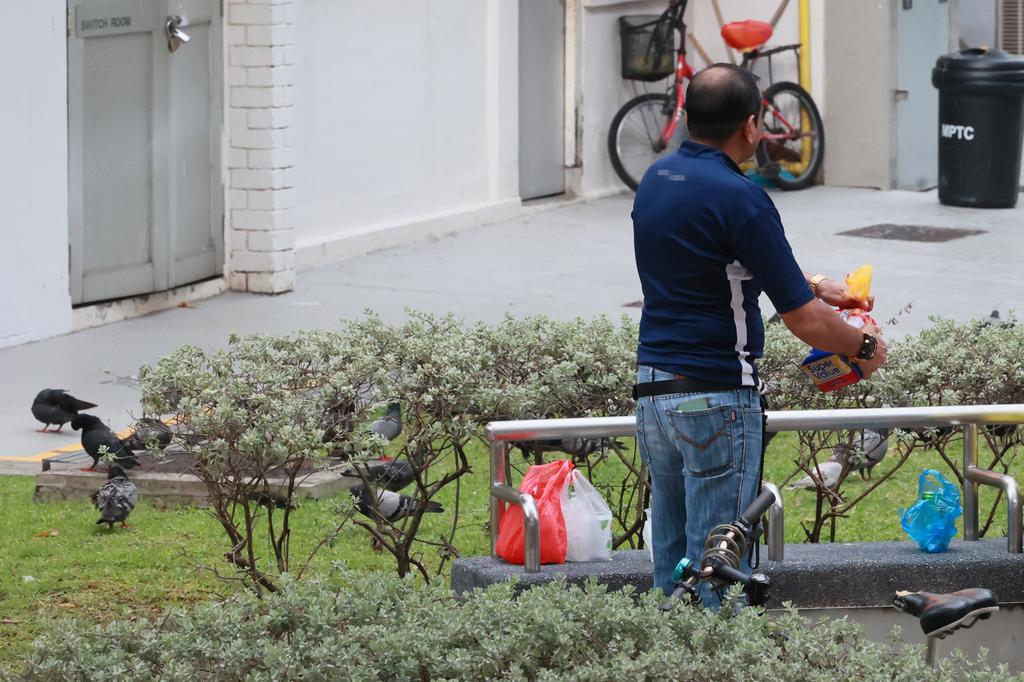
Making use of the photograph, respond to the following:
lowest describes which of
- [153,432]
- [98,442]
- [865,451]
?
[98,442]

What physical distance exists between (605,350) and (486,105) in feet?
32.8

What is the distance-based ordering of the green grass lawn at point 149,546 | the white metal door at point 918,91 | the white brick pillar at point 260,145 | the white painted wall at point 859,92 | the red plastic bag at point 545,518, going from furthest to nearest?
1. the white metal door at point 918,91
2. the white painted wall at point 859,92
3. the white brick pillar at point 260,145
4. the green grass lawn at point 149,546
5. the red plastic bag at point 545,518

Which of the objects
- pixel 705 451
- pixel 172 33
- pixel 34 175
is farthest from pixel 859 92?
pixel 705 451

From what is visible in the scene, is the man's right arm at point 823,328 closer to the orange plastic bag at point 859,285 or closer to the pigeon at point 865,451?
the orange plastic bag at point 859,285

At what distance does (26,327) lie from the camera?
422 inches

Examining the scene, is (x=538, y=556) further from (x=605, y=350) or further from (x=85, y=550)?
(x=85, y=550)

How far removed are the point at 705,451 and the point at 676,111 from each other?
13.1m

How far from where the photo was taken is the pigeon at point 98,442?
744 centimetres

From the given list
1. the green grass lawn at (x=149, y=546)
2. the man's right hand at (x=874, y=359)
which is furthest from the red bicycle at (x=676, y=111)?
the man's right hand at (x=874, y=359)

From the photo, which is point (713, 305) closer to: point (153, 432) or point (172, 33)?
point (153, 432)

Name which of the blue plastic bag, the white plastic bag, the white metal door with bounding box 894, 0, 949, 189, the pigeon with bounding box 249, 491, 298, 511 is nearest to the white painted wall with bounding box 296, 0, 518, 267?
the white metal door with bounding box 894, 0, 949, 189

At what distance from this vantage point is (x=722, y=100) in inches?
170

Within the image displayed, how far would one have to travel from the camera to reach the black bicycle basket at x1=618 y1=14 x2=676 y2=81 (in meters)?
17.1

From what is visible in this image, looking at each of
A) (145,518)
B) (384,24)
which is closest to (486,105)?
(384,24)
